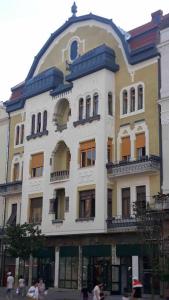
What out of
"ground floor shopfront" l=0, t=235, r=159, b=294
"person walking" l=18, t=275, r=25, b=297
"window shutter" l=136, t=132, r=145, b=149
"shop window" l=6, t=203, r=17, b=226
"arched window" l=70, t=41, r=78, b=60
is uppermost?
"arched window" l=70, t=41, r=78, b=60

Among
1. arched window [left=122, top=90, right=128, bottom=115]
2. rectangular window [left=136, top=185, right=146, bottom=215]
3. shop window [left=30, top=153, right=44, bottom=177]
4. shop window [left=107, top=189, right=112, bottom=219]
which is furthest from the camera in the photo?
shop window [left=30, top=153, right=44, bottom=177]

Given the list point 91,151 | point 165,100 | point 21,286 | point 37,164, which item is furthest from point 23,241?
point 165,100

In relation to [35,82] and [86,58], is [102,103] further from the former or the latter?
[35,82]

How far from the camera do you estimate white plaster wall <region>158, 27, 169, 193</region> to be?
33.9 metres

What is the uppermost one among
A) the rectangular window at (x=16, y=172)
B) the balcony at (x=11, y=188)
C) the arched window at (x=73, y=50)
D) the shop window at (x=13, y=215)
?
the arched window at (x=73, y=50)

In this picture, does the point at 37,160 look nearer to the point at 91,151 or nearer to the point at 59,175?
the point at 59,175

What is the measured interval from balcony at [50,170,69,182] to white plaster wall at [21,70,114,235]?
1.35ft

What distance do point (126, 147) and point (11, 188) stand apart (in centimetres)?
1345

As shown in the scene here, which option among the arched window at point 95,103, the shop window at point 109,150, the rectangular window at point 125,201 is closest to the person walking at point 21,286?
the rectangular window at point 125,201

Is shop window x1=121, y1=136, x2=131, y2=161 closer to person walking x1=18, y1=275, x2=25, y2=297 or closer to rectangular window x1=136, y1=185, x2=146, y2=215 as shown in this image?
rectangular window x1=136, y1=185, x2=146, y2=215

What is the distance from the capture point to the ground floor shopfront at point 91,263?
112 feet

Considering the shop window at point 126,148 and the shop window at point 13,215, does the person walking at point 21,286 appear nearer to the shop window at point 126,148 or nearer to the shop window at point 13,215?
the shop window at point 13,215

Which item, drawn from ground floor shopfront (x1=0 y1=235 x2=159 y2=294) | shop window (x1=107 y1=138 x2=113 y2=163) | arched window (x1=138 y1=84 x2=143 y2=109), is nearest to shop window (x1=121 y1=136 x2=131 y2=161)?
shop window (x1=107 y1=138 x2=113 y2=163)

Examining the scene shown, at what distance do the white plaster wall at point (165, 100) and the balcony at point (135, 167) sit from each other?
67cm
